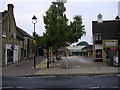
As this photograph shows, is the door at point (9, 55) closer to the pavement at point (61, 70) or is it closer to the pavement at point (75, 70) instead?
the pavement at point (61, 70)

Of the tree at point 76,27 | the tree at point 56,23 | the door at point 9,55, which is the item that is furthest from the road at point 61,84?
the door at point 9,55

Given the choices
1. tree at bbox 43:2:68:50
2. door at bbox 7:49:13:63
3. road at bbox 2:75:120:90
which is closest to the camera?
road at bbox 2:75:120:90

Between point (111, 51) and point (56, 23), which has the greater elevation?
point (56, 23)

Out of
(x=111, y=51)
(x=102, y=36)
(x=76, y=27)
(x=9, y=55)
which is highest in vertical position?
(x=76, y=27)

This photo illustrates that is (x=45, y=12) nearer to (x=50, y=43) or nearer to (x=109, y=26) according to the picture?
(x=50, y=43)

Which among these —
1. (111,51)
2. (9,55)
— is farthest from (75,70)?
(111,51)

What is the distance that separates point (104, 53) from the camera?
130ft

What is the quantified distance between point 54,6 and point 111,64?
10196mm

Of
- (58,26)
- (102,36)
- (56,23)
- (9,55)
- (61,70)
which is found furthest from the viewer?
(102,36)

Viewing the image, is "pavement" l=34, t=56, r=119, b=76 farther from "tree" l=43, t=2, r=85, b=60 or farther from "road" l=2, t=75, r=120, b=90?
"road" l=2, t=75, r=120, b=90

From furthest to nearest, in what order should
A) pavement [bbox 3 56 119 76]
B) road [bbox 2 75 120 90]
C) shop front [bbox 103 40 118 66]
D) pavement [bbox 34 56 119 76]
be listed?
1. shop front [bbox 103 40 118 66]
2. pavement [bbox 34 56 119 76]
3. pavement [bbox 3 56 119 76]
4. road [bbox 2 75 120 90]

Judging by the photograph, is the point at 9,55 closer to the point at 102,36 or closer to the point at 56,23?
the point at 56,23

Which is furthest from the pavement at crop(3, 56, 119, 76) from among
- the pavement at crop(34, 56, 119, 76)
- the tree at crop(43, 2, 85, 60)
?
the tree at crop(43, 2, 85, 60)

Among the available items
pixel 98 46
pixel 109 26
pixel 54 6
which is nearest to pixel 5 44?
pixel 54 6
